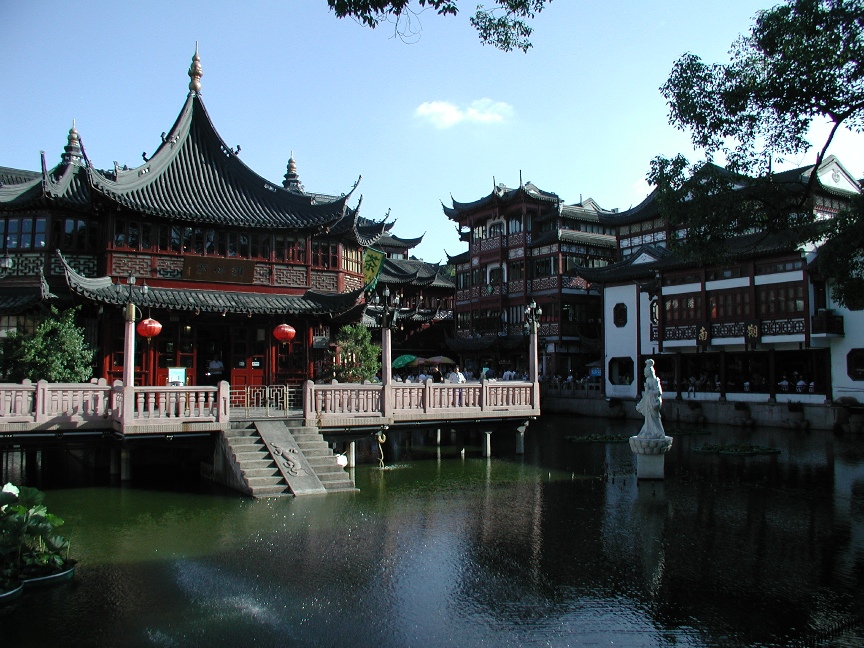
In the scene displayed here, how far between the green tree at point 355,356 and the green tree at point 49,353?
7.18 meters

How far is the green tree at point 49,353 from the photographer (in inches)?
697

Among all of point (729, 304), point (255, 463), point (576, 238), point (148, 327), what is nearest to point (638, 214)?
point (576, 238)

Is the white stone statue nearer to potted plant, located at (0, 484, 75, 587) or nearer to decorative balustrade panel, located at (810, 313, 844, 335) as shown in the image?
potted plant, located at (0, 484, 75, 587)

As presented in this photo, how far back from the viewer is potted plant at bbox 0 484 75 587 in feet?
27.8

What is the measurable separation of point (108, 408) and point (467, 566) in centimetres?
975

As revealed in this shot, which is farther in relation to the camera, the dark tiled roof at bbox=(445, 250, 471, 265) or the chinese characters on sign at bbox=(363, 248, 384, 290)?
the dark tiled roof at bbox=(445, 250, 471, 265)

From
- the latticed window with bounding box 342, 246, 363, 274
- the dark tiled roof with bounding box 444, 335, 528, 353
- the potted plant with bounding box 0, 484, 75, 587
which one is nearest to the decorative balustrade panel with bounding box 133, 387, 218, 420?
the potted plant with bounding box 0, 484, 75, 587

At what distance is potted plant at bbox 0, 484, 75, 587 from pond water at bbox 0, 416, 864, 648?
33 cm

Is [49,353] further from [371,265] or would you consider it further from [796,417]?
[796,417]

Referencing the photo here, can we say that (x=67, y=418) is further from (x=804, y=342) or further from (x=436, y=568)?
(x=804, y=342)

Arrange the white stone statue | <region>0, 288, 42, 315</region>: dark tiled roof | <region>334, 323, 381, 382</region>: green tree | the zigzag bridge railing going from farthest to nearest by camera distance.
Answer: <region>334, 323, 381, 382</region>: green tree → <region>0, 288, 42, 315</region>: dark tiled roof → the white stone statue → the zigzag bridge railing

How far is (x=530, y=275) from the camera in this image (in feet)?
154

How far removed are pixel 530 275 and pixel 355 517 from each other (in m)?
36.0

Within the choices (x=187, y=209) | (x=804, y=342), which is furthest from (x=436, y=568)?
(x=804, y=342)
